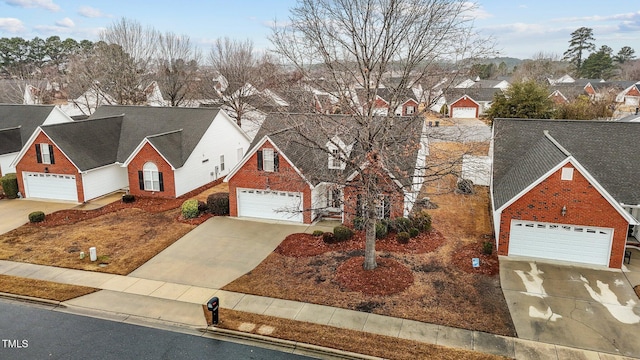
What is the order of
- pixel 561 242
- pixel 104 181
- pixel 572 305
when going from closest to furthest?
pixel 572 305, pixel 561 242, pixel 104 181

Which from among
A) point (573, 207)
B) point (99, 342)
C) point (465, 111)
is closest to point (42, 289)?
point (99, 342)

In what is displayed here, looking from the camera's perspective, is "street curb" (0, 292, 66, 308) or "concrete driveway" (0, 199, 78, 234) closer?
"street curb" (0, 292, 66, 308)

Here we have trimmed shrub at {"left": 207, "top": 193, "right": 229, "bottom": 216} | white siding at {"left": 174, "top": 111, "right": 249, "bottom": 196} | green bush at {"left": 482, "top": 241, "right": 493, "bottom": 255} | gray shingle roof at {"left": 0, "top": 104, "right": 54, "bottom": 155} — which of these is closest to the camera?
green bush at {"left": 482, "top": 241, "right": 493, "bottom": 255}

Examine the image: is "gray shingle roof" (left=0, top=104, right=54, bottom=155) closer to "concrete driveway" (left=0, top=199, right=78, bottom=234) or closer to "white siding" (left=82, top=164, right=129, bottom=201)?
"concrete driveway" (left=0, top=199, right=78, bottom=234)

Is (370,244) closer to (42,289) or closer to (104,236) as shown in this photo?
(42,289)

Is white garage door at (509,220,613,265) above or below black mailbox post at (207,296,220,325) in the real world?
above

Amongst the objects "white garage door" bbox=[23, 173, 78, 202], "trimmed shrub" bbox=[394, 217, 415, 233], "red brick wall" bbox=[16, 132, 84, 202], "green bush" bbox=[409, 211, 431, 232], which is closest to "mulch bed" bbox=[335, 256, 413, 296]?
"trimmed shrub" bbox=[394, 217, 415, 233]

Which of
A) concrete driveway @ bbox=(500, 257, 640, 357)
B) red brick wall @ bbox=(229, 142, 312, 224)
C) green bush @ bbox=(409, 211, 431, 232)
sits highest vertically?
red brick wall @ bbox=(229, 142, 312, 224)
